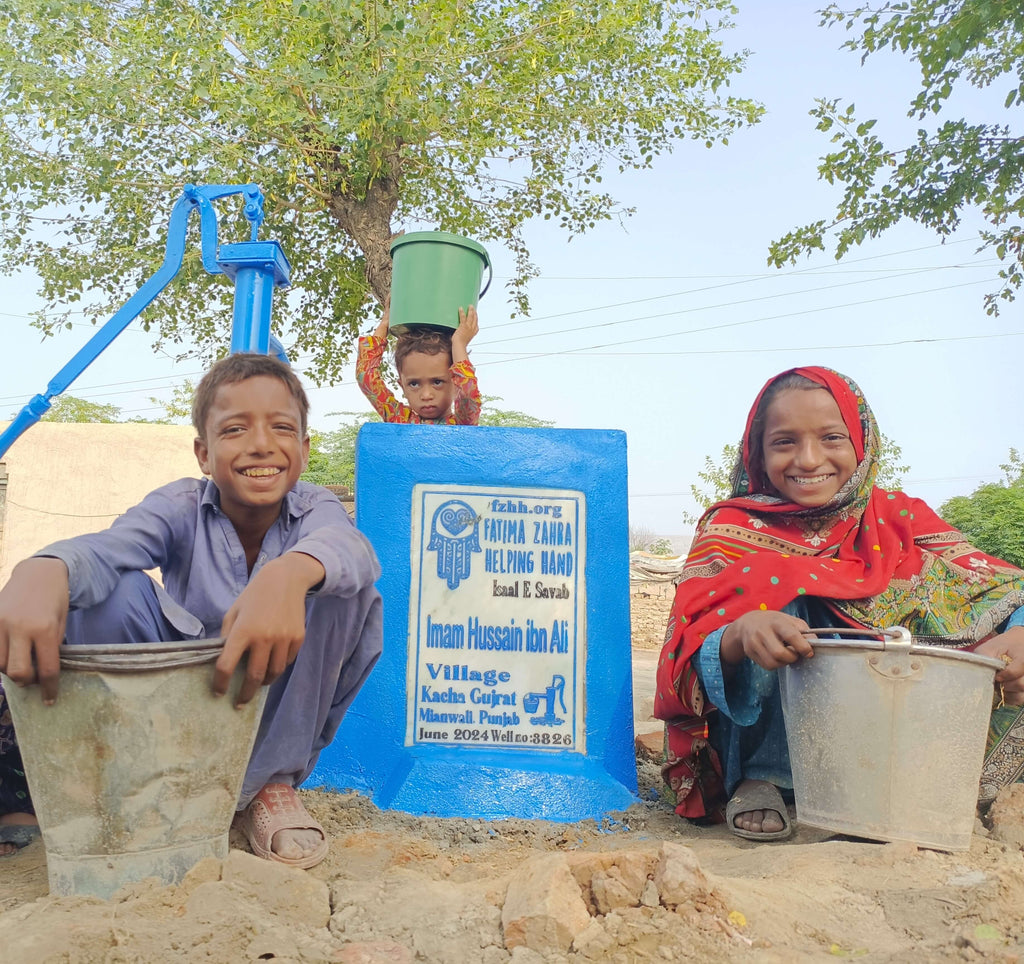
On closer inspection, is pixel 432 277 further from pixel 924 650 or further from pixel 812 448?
pixel 924 650

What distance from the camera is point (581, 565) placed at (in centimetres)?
271

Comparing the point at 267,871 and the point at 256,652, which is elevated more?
the point at 256,652

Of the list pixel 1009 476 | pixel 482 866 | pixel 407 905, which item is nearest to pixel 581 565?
pixel 482 866

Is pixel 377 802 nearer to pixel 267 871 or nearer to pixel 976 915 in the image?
pixel 267 871

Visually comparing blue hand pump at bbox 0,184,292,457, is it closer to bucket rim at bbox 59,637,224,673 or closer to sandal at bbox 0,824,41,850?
sandal at bbox 0,824,41,850

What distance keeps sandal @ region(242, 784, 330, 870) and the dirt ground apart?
1.8 inches

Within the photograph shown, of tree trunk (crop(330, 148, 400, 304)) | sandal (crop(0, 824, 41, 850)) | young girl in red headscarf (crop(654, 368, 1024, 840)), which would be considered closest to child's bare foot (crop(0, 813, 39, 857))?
sandal (crop(0, 824, 41, 850))

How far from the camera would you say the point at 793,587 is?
2293 millimetres

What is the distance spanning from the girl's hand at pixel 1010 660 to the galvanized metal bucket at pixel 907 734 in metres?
0.19

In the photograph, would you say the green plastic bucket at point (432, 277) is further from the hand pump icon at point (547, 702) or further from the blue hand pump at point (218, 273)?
the hand pump icon at point (547, 702)

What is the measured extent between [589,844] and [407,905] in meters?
0.79

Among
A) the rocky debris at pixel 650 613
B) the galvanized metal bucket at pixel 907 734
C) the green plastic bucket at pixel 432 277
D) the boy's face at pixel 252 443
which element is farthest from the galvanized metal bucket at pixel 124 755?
the rocky debris at pixel 650 613

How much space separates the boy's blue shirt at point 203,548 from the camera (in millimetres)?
1688

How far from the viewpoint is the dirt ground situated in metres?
1.28
